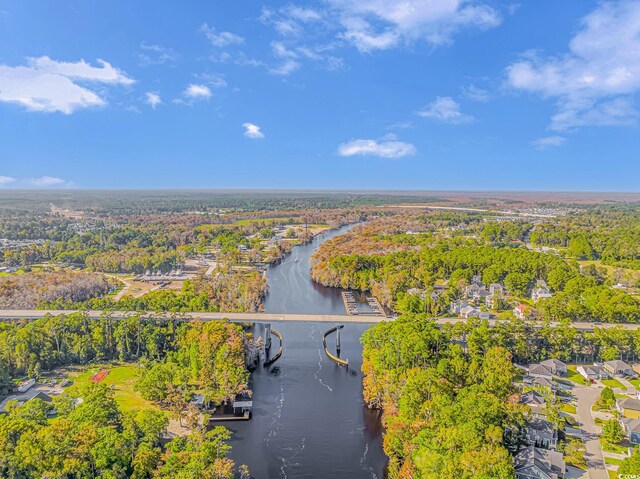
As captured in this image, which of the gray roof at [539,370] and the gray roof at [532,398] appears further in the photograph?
the gray roof at [539,370]

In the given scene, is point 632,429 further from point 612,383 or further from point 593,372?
point 593,372

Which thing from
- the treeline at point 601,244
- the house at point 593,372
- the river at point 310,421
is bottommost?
the river at point 310,421

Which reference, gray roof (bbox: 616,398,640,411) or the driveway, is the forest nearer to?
the driveway

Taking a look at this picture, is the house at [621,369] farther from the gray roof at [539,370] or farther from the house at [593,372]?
the gray roof at [539,370]

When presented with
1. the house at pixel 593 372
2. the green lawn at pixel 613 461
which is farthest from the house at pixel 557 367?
the green lawn at pixel 613 461

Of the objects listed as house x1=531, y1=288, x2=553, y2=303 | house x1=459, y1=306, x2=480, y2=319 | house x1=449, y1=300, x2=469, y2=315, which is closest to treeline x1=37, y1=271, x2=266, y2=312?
house x1=449, y1=300, x2=469, y2=315

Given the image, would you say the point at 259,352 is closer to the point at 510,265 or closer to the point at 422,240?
the point at 510,265

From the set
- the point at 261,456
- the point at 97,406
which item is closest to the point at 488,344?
the point at 261,456
